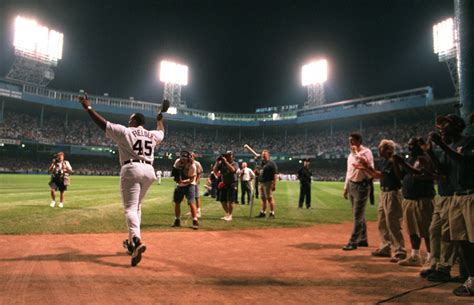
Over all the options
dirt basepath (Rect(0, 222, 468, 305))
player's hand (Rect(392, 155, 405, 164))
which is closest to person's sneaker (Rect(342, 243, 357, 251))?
dirt basepath (Rect(0, 222, 468, 305))

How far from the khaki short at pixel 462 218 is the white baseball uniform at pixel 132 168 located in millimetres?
4363

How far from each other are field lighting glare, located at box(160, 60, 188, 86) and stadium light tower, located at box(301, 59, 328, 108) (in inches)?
887

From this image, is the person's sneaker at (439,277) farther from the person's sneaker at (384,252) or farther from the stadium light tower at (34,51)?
the stadium light tower at (34,51)

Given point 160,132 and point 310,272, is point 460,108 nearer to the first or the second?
point 310,272

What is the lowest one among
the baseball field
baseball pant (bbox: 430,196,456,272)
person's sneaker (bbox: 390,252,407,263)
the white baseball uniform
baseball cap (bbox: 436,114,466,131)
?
the baseball field

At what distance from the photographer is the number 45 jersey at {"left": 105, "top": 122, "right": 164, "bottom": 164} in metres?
5.15

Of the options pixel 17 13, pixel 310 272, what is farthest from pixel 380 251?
pixel 17 13

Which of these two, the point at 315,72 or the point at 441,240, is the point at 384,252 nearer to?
the point at 441,240

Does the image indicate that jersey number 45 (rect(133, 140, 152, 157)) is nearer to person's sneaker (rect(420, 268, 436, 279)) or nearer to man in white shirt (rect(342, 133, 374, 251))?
man in white shirt (rect(342, 133, 374, 251))

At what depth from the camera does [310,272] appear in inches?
187

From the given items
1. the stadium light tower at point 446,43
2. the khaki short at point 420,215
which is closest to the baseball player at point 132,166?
the khaki short at point 420,215

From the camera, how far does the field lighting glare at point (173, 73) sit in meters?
59.7

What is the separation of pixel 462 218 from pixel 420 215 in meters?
1.40

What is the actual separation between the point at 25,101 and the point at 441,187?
57.2m
